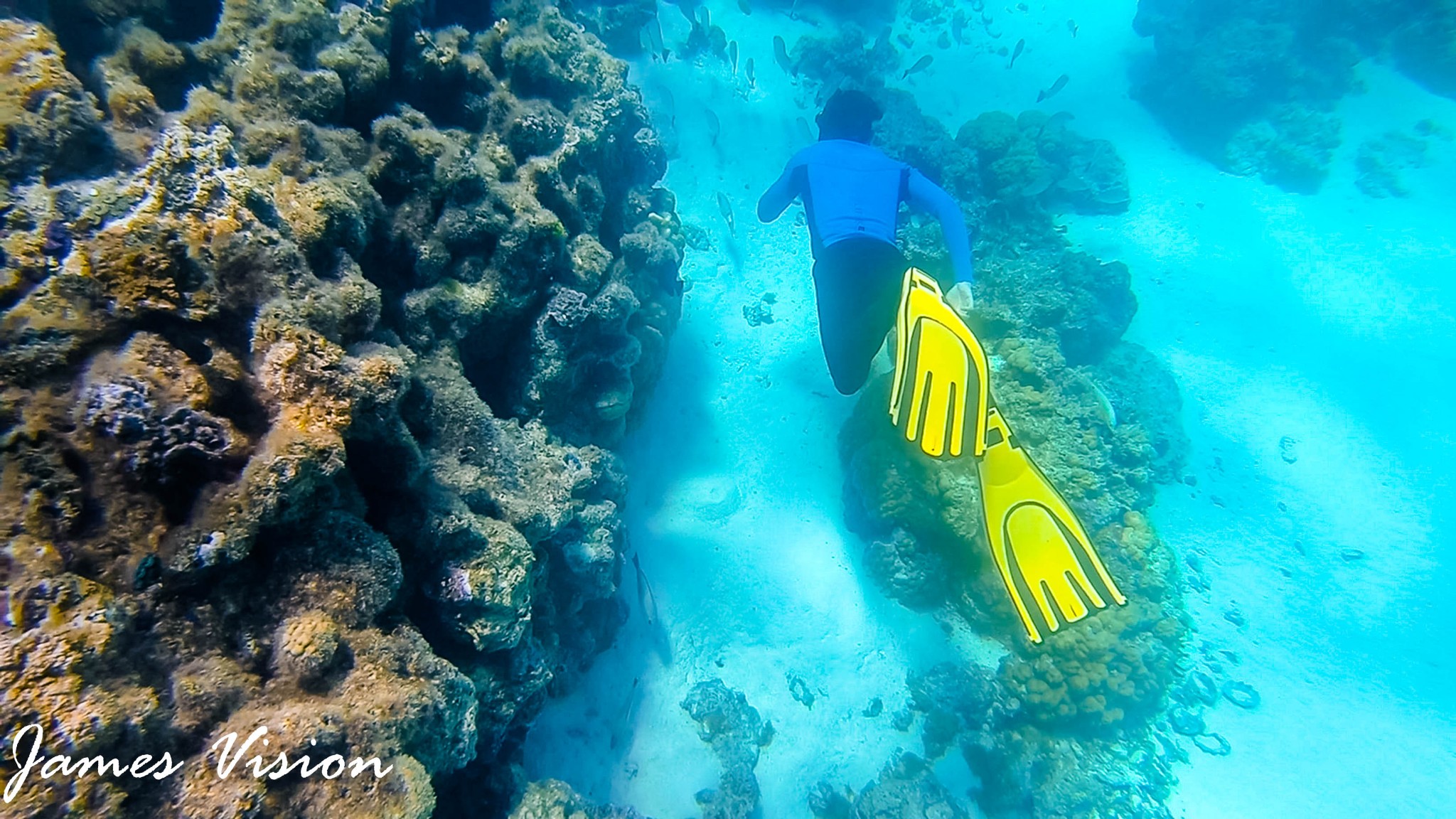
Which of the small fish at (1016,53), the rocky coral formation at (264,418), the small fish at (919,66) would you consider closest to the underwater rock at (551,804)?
the rocky coral formation at (264,418)

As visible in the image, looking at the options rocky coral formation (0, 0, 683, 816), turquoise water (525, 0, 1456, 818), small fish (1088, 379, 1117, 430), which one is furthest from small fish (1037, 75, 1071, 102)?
rocky coral formation (0, 0, 683, 816)

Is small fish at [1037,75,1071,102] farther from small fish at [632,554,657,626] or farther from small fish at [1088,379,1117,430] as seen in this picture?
small fish at [632,554,657,626]

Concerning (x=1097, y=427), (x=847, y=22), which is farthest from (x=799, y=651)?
(x=847, y=22)

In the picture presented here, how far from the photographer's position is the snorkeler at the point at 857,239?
19.0 feet

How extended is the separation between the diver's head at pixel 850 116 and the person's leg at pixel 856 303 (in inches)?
73.9

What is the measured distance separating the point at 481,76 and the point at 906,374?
11.6 feet

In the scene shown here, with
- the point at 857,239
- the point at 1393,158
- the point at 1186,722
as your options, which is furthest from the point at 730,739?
the point at 1393,158

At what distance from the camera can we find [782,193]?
685cm

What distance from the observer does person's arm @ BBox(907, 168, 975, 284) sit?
19.5ft

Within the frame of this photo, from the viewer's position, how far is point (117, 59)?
328cm

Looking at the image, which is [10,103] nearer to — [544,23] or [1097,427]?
[544,23]

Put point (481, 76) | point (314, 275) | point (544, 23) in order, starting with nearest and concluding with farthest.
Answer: point (314, 275) → point (481, 76) → point (544, 23)

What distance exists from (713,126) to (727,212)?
76.6 inches
